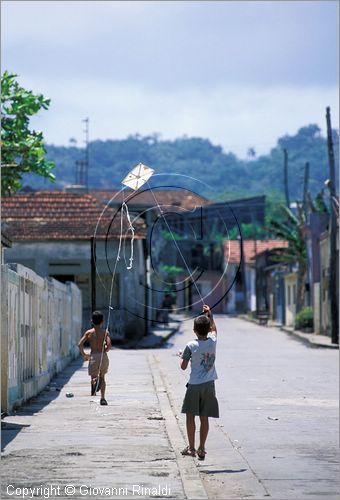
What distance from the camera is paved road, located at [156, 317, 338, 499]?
10818 millimetres

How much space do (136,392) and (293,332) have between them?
36270mm

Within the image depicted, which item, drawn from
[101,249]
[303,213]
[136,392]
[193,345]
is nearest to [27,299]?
[136,392]

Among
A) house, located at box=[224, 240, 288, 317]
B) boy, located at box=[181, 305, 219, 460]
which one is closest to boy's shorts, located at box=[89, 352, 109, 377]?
boy, located at box=[181, 305, 219, 460]

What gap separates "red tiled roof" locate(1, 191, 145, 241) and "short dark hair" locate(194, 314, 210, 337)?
107 feet

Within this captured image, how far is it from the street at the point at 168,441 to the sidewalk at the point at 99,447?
11 mm

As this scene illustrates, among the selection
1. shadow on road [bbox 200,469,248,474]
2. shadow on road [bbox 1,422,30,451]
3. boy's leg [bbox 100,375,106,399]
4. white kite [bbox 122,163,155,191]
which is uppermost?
white kite [bbox 122,163,155,191]

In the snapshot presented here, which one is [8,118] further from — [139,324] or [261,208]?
[261,208]

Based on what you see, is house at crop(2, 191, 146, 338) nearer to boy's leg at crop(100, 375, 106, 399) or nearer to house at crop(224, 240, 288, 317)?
boy's leg at crop(100, 375, 106, 399)

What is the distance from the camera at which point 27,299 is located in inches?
800

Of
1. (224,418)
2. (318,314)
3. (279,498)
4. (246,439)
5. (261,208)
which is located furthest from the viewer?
(261,208)

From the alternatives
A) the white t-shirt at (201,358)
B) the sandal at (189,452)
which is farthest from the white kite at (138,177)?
the sandal at (189,452)

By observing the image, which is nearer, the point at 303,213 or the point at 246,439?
the point at 246,439

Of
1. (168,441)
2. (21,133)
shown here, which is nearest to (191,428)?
(168,441)

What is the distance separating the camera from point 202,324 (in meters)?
12.4
